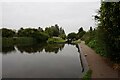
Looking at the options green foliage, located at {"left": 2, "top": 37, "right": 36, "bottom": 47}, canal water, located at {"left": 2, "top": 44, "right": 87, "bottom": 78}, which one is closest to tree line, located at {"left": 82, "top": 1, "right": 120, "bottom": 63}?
canal water, located at {"left": 2, "top": 44, "right": 87, "bottom": 78}

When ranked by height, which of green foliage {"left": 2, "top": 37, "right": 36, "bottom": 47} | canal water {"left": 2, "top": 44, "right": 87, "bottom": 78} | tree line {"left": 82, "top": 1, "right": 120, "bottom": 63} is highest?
tree line {"left": 82, "top": 1, "right": 120, "bottom": 63}

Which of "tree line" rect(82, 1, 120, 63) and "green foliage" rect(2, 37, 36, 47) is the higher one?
"tree line" rect(82, 1, 120, 63)

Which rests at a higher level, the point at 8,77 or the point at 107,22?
the point at 107,22

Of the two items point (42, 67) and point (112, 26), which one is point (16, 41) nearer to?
point (42, 67)

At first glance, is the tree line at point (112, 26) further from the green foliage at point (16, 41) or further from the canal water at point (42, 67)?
the green foliage at point (16, 41)

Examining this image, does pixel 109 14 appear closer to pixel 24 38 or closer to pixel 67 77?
pixel 67 77

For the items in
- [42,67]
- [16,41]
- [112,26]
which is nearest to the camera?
[112,26]

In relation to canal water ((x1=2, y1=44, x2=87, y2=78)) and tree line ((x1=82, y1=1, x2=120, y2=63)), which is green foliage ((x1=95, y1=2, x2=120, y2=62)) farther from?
canal water ((x1=2, y1=44, x2=87, y2=78))

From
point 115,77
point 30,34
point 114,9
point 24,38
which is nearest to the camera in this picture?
point 115,77

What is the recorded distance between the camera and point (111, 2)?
9.96 metres

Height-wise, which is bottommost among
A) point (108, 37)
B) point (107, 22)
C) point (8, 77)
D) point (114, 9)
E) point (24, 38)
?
point (24, 38)

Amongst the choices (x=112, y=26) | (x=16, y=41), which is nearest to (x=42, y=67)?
(x=112, y=26)

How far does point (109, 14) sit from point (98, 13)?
6.70 ft

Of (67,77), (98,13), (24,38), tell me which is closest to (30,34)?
(24,38)
